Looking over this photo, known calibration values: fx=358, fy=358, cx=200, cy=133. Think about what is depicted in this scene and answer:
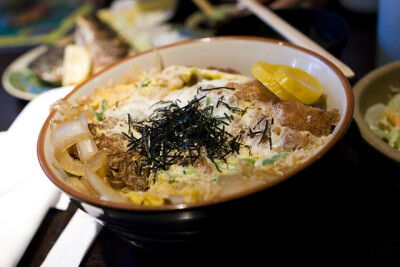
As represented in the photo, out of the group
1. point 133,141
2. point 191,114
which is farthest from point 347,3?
point 133,141

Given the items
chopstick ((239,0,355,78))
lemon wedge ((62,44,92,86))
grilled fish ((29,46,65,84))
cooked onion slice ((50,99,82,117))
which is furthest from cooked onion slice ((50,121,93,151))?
grilled fish ((29,46,65,84))

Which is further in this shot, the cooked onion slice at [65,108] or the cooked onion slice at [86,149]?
the cooked onion slice at [65,108]

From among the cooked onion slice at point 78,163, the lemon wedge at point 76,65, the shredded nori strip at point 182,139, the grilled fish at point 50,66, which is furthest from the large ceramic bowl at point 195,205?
the grilled fish at point 50,66

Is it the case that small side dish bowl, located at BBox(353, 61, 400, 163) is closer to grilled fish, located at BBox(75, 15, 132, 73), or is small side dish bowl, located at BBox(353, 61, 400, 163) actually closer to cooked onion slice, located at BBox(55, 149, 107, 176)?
cooked onion slice, located at BBox(55, 149, 107, 176)

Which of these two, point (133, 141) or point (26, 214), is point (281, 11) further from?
point (26, 214)

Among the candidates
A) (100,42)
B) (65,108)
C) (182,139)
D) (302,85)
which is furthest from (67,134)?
(100,42)

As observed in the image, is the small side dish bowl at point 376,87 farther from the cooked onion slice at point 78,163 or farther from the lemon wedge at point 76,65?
the lemon wedge at point 76,65

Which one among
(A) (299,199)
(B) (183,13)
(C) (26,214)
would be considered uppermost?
(A) (299,199)
